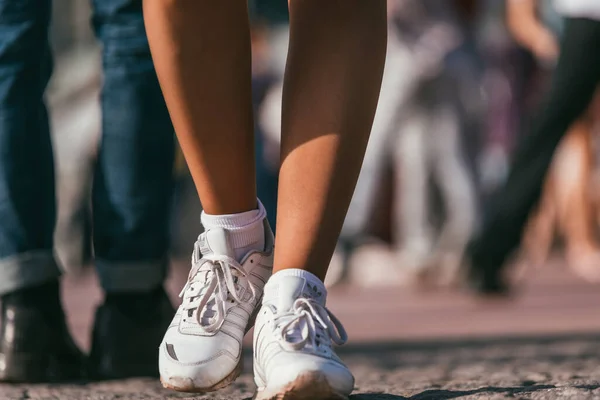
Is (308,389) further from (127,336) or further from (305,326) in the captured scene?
(127,336)

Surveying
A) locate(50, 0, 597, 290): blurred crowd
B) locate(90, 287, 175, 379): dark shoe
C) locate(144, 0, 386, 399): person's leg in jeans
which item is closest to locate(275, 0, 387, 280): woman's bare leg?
locate(144, 0, 386, 399): person's leg in jeans

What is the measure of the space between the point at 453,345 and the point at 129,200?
151cm

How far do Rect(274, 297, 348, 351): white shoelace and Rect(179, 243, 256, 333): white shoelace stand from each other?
0.14 meters

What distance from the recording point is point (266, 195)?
7.51 metres

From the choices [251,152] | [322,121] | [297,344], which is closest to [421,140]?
[251,152]

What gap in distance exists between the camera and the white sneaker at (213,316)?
2.02m

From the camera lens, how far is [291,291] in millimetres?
1987

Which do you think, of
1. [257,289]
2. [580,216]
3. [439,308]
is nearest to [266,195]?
[580,216]

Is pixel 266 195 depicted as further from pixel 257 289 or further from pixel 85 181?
pixel 257 289

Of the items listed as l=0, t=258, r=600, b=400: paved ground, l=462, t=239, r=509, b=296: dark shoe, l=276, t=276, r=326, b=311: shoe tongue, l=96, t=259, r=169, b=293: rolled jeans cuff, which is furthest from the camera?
l=462, t=239, r=509, b=296: dark shoe

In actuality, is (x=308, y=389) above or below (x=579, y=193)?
above

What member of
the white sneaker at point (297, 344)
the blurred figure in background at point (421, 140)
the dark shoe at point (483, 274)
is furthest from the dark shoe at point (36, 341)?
the blurred figure in background at point (421, 140)

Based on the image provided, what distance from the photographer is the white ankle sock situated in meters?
2.14

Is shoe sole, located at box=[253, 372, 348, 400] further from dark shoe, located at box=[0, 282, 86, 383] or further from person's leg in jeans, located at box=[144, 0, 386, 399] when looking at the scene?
dark shoe, located at box=[0, 282, 86, 383]
